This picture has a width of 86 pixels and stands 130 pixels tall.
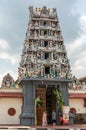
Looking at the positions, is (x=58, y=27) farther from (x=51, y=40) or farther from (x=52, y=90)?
(x=52, y=90)

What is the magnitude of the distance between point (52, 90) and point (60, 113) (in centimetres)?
315

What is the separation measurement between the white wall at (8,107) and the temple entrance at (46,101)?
6.32 feet

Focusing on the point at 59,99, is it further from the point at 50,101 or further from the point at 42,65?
the point at 42,65

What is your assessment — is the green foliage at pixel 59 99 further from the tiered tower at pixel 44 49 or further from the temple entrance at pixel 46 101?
the tiered tower at pixel 44 49

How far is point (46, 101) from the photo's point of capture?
3112cm

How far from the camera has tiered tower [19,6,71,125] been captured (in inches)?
1112

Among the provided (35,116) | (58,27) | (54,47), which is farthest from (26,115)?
(58,27)

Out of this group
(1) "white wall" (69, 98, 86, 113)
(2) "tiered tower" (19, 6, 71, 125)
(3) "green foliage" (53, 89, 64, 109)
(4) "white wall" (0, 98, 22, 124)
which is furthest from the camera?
(1) "white wall" (69, 98, 86, 113)

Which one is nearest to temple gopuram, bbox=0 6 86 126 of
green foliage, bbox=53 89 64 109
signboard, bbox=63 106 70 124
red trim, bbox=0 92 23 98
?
red trim, bbox=0 92 23 98

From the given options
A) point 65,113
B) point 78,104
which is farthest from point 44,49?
point 65,113

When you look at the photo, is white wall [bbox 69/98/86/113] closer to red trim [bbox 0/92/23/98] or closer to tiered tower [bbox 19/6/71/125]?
tiered tower [bbox 19/6/71/125]

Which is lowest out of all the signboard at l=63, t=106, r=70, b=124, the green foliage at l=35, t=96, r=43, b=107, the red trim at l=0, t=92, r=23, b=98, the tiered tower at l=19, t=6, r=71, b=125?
the signboard at l=63, t=106, r=70, b=124

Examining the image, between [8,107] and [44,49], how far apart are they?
7.17 metres

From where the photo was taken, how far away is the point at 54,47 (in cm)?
3095
